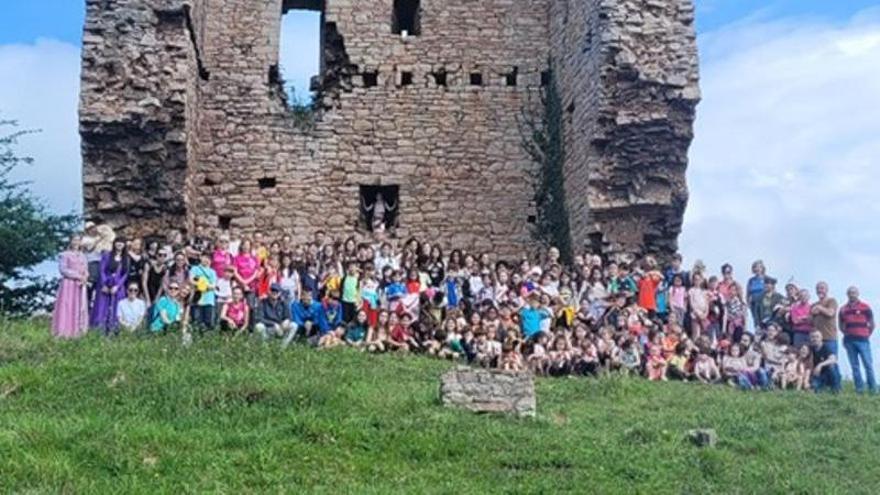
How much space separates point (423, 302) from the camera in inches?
583

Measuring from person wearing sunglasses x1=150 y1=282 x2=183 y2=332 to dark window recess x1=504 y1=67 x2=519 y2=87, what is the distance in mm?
7597

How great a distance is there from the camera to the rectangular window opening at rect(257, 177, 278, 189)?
19.2m

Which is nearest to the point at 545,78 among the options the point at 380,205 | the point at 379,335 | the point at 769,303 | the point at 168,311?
the point at 380,205

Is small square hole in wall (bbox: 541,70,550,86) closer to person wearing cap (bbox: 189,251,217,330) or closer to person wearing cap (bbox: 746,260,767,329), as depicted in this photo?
person wearing cap (bbox: 746,260,767,329)

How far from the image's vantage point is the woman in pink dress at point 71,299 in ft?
45.7

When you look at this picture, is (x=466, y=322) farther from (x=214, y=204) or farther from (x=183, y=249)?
(x=214, y=204)

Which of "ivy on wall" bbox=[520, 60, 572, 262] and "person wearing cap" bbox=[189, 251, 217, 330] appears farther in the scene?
"ivy on wall" bbox=[520, 60, 572, 262]

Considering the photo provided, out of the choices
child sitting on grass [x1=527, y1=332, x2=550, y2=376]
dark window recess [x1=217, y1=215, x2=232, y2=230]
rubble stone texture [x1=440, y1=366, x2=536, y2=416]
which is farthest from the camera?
dark window recess [x1=217, y1=215, x2=232, y2=230]

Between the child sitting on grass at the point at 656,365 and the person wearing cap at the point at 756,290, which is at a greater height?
the person wearing cap at the point at 756,290

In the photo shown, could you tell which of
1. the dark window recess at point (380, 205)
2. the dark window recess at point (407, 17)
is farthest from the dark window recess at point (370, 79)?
the dark window recess at point (380, 205)

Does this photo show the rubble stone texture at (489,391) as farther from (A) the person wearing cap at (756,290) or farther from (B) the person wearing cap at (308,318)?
(A) the person wearing cap at (756,290)

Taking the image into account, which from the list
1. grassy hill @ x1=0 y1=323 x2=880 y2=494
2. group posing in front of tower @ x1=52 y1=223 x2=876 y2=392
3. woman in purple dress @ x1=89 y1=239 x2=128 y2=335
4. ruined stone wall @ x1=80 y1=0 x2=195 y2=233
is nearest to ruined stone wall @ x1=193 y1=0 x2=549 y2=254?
ruined stone wall @ x1=80 y1=0 x2=195 y2=233

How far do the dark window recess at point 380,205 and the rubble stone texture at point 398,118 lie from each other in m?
0.17

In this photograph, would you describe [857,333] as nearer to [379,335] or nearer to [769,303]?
[769,303]
